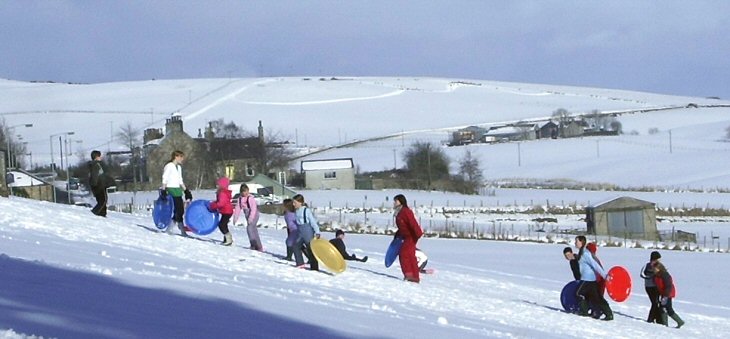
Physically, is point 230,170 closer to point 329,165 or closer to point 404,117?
point 329,165

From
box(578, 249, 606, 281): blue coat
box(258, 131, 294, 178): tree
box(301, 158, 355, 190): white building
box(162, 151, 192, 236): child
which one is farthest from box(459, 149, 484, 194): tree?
box(578, 249, 606, 281): blue coat

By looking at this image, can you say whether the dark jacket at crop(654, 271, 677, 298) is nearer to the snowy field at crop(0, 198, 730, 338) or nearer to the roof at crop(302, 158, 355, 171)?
the snowy field at crop(0, 198, 730, 338)

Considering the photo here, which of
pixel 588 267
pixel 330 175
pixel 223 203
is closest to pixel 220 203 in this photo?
pixel 223 203

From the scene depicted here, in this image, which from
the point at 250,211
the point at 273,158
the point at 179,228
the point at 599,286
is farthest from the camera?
the point at 273,158

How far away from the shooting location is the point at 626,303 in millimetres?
20406

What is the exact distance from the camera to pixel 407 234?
1764 cm

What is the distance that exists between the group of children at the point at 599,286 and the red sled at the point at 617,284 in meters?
0.59

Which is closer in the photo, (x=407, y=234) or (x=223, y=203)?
(x=407, y=234)

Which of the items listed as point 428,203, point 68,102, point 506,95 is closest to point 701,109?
point 506,95

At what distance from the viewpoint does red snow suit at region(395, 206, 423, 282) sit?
57.1 feet

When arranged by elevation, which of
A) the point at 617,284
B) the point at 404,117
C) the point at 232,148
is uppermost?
the point at 404,117

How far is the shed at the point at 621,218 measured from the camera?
47.9m

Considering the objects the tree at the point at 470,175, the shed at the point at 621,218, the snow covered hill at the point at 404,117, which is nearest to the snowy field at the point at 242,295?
the shed at the point at 621,218

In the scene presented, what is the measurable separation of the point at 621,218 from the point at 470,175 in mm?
40134
